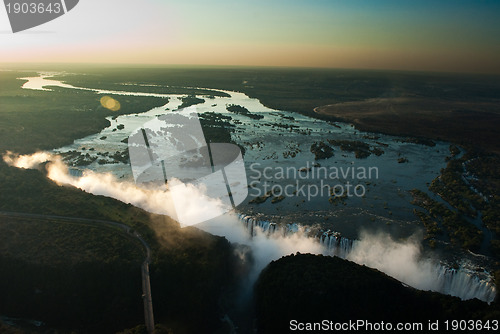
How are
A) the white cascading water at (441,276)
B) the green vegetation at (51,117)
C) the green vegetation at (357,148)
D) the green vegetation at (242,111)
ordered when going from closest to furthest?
the white cascading water at (441,276) → the green vegetation at (357,148) → the green vegetation at (51,117) → the green vegetation at (242,111)

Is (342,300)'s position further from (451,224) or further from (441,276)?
(451,224)

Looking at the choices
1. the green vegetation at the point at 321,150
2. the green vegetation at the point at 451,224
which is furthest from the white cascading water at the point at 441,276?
the green vegetation at the point at 321,150

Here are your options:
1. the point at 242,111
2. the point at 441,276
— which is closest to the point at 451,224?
the point at 441,276

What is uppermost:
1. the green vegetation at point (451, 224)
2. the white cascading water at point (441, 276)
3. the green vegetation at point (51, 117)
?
the green vegetation at point (51, 117)

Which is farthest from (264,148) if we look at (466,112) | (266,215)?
(466,112)

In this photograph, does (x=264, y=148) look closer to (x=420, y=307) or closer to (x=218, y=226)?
(x=218, y=226)

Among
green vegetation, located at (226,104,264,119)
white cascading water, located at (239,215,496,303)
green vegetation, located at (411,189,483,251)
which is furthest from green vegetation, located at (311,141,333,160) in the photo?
green vegetation, located at (226,104,264,119)

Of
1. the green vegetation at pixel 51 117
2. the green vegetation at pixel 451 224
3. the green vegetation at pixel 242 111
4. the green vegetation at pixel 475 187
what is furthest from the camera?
the green vegetation at pixel 242 111

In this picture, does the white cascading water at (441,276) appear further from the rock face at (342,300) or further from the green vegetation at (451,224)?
the green vegetation at (451,224)
